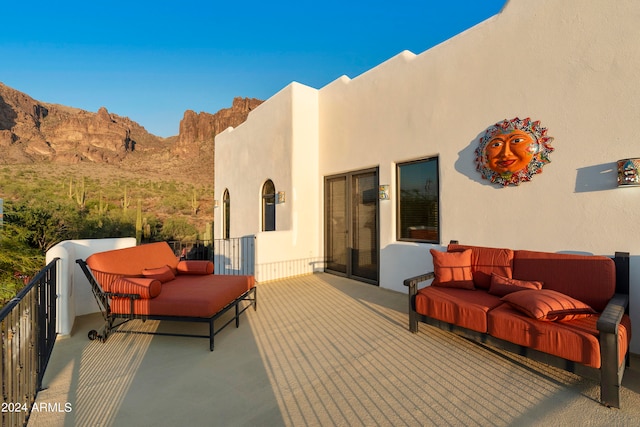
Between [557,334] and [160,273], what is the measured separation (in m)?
4.15

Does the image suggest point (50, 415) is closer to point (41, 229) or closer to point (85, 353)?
point (85, 353)

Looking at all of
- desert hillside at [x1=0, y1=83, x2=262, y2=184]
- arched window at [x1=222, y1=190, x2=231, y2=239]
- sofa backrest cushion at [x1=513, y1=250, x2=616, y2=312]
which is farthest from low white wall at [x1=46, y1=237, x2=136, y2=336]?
desert hillside at [x1=0, y1=83, x2=262, y2=184]

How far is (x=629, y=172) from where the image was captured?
9.43 ft

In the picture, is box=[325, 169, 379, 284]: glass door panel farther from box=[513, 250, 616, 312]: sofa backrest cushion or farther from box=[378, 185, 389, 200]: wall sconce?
box=[513, 250, 616, 312]: sofa backrest cushion

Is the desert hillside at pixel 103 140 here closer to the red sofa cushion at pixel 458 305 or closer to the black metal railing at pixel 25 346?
the black metal railing at pixel 25 346

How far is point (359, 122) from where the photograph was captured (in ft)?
19.6

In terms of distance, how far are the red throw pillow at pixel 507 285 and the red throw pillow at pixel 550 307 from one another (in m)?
0.42

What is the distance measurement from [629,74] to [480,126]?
4.76 ft

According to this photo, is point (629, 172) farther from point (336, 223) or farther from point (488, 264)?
point (336, 223)

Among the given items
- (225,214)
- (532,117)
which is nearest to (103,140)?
(225,214)

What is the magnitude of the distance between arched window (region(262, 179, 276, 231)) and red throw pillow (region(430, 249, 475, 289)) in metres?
4.90

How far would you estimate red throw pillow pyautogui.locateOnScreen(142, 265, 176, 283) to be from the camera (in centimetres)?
358

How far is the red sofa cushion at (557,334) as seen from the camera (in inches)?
83.8

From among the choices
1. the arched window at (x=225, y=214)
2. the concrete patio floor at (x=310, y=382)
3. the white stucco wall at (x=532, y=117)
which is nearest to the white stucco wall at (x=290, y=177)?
the white stucco wall at (x=532, y=117)
